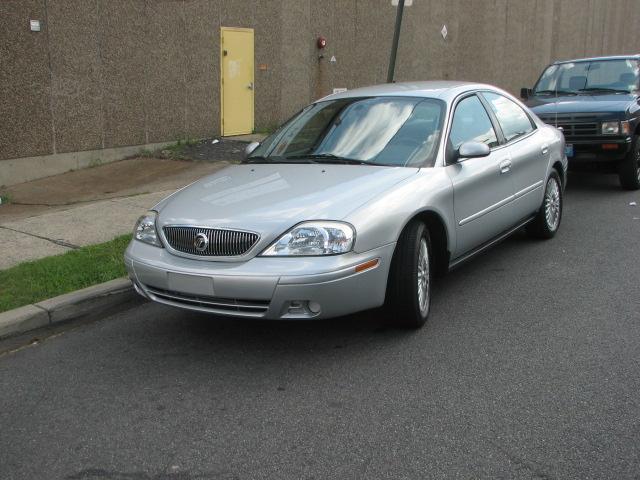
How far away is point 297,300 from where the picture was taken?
13.6ft

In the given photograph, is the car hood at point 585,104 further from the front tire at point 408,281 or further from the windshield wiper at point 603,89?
the front tire at point 408,281

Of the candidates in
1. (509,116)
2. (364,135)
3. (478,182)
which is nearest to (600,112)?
(509,116)

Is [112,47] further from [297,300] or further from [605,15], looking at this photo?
[605,15]

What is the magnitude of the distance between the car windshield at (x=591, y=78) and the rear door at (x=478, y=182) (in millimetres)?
5248

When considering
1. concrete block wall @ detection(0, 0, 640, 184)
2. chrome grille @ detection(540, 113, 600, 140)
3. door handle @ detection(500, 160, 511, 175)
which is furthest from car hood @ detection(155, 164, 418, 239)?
concrete block wall @ detection(0, 0, 640, 184)

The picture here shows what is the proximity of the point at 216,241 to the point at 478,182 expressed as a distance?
2259mm

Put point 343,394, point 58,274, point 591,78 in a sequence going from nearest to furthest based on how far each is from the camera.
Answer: point 343,394 → point 58,274 → point 591,78

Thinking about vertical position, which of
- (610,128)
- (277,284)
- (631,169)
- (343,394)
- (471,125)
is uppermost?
(471,125)

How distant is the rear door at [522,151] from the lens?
6336 mm

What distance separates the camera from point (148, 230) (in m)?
4.82

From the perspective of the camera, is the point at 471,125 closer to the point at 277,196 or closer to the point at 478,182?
the point at 478,182

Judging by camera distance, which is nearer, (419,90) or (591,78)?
(419,90)

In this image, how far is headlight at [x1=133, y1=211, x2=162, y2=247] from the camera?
15.5 feet

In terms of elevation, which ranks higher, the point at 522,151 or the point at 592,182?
the point at 522,151
